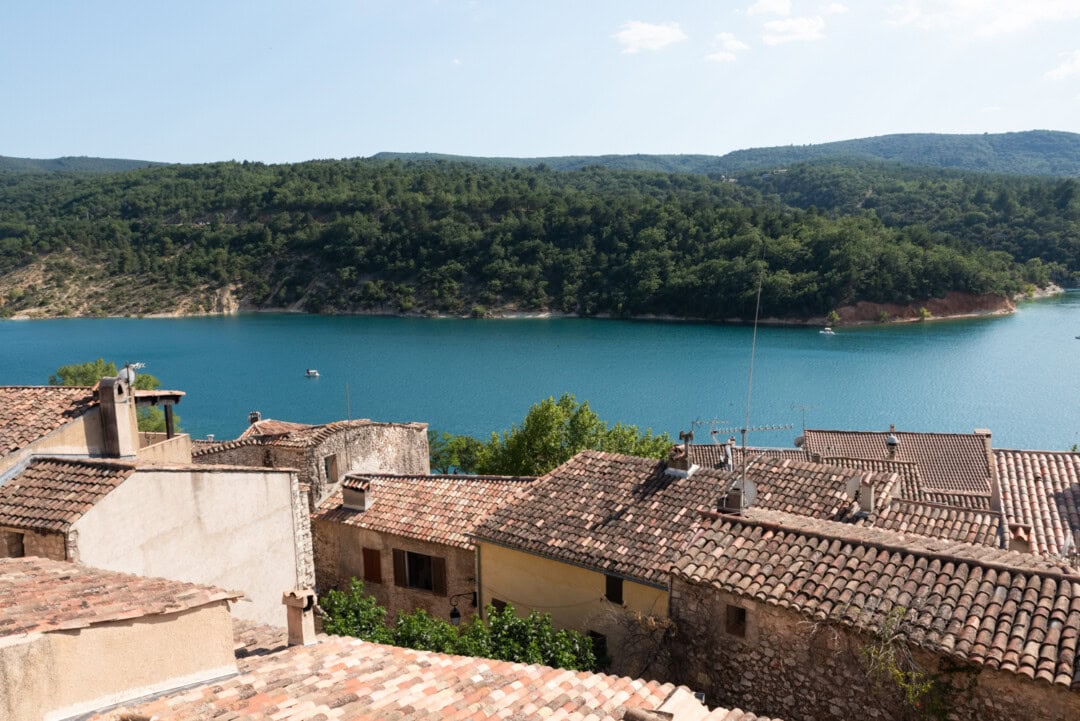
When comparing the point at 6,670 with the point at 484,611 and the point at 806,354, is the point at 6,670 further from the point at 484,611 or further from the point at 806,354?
the point at 806,354

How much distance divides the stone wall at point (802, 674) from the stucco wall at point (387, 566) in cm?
498

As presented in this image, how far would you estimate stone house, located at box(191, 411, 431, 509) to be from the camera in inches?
651

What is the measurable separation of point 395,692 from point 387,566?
8605 millimetres

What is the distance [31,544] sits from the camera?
8141mm

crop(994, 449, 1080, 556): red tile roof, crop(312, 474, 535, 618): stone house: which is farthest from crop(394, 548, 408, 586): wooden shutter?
crop(994, 449, 1080, 556): red tile roof

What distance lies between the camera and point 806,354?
7531 cm

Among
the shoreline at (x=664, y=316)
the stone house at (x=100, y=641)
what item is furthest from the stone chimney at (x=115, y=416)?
the shoreline at (x=664, y=316)

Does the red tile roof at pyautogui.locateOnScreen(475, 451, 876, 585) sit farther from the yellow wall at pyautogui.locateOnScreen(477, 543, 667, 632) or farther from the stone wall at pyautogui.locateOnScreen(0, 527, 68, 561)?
the stone wall at pyautogui.locateOnScreen(0, 527, 68, 561)

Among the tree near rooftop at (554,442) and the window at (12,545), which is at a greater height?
the window at (12,545)

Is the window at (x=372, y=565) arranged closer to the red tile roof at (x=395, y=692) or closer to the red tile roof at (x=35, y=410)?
the red tile roof at (x=35, y=410)

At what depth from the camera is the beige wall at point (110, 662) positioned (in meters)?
4.61

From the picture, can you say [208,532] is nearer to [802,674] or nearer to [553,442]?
[802,674]

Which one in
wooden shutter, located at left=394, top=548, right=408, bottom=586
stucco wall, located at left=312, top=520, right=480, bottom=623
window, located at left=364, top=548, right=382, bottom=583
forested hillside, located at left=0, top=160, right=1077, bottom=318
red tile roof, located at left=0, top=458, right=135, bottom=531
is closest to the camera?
red tile roof, located at left=0, top=458, right=135, bottom=531

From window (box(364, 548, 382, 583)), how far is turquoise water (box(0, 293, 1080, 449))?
83.9ft
